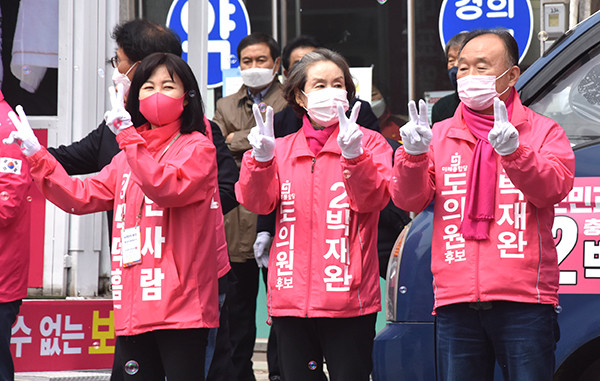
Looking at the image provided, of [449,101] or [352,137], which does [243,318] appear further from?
[352,137]

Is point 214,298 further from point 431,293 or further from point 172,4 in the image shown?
point 172,4

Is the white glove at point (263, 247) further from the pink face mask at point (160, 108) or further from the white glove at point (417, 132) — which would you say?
the white glove at point (417, 132)

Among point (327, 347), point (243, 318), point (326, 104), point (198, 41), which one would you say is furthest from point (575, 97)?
point (243, 318)

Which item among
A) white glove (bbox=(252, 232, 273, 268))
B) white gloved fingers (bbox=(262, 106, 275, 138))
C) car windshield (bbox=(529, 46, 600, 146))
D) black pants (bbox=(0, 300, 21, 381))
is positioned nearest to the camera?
white gloved fingers (bbox=(262, 106, 275, 138))

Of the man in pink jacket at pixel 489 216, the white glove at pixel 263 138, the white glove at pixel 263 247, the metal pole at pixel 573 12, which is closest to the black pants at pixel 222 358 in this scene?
the white glove at pixel 263 247

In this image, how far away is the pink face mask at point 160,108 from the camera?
4.29 metres

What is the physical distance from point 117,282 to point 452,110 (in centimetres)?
254

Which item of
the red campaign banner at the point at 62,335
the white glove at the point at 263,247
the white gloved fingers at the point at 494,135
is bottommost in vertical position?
the red campaign banner at the point at 62,335

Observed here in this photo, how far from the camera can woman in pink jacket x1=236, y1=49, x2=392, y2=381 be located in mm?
4305

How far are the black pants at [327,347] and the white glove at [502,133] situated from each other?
3.70 feet

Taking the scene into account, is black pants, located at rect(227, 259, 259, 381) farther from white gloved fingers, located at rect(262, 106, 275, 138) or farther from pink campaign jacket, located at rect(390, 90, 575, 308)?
pink campaign jacket, located at rect(390, 90, 575, 308)

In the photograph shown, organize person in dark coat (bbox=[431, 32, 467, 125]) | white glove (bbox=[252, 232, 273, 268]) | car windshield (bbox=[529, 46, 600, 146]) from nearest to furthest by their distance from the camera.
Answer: car windshield (bbox=[529, 46, 600, 146]) < white glove (bbox=[252, 232, 273, 268]) < person in dark coat (bbox=[431, 32, 467, 125])

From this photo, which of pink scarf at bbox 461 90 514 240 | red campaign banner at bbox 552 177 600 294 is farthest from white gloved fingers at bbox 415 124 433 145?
red campaign banner at bbox 552 177 600 294

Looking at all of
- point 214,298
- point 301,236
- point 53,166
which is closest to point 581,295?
point 301,236
